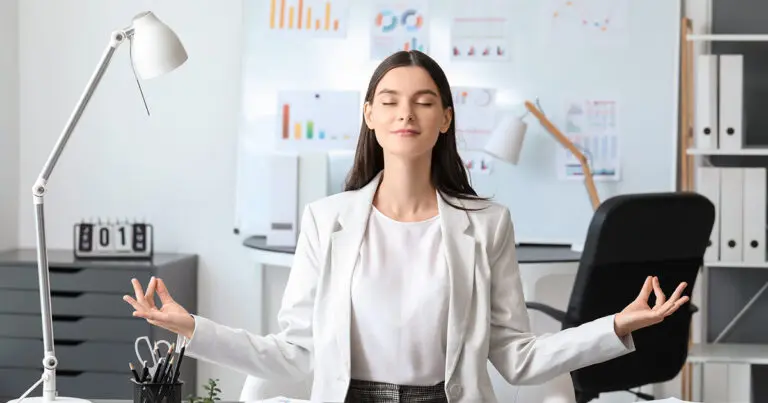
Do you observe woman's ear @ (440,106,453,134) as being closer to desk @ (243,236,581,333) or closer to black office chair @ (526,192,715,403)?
black office chair @ (526,192,715,403)

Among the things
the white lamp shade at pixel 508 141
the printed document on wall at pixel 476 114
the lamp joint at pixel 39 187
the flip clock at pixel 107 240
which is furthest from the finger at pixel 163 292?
the printed document on wall at pixel 476 114

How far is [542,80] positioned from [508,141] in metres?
0.32

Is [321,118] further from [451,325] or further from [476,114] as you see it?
[451,325]

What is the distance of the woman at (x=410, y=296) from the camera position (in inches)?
74.4

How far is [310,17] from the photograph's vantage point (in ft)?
13.4

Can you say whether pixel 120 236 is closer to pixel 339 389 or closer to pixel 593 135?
pixel 593 135

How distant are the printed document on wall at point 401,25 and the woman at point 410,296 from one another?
6.74ft

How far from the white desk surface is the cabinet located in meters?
1.92

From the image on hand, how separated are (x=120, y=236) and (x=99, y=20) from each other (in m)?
0.93

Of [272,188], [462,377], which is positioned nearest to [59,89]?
[272,188]

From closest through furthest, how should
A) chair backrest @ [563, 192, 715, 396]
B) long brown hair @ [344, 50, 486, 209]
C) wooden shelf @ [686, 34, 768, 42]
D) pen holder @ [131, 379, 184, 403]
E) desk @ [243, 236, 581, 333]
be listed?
pen holder @ [131, 379, 184, 403], long brown hair @ [344, 50, 486, 209], chair backrest @ [563, 192, 715, 396], desk @ [243, 236, 581, 333], wooden shelf @ [686, 34, 768, 42]

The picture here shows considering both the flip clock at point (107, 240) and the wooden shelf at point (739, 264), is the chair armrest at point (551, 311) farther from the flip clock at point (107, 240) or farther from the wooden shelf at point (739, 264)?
the flip clock at point (107, 240)

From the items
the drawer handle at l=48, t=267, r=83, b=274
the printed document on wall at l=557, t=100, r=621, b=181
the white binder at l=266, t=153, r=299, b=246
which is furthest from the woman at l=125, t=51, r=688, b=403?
the printed document on wall at l=557, t=100, r=621, b=181

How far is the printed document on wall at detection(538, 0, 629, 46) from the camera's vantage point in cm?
395
